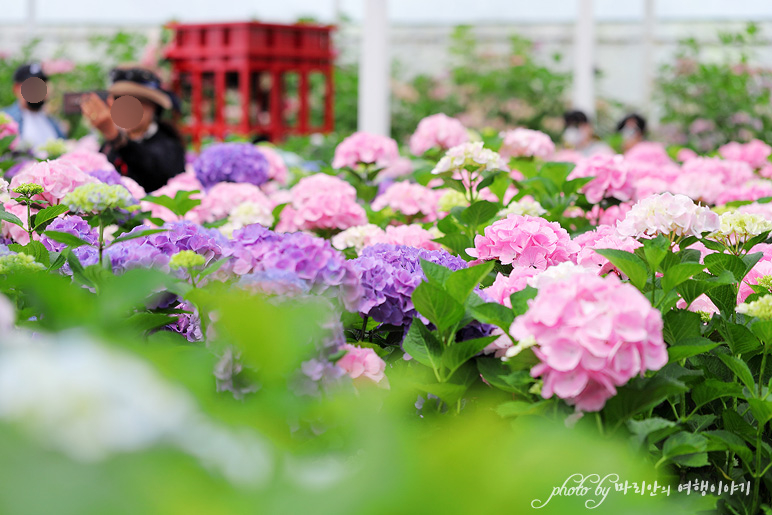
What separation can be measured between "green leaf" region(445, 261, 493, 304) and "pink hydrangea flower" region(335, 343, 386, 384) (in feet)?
0.42

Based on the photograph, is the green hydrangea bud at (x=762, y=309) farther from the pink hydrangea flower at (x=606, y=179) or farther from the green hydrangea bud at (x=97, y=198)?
the green hydrangea bud at (x=97, y=198)

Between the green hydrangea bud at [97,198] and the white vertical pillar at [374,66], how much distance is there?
108 inches

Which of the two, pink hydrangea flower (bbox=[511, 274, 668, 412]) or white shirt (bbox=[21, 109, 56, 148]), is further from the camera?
white shirt (bbox=[21, 109, 56, 148])

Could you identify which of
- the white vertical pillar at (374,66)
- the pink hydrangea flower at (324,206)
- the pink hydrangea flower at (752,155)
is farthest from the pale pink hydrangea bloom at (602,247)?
the white vertical pillar at (374,66)

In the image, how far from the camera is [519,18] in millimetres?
8523

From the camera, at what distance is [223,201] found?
1998 millimetres

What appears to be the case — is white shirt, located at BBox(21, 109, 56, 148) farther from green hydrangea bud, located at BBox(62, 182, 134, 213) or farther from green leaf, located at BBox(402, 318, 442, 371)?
green leaf, located at BBox(402, 318, 442, 371)

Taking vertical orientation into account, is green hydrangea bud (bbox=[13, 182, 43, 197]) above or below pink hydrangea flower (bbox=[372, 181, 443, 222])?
above

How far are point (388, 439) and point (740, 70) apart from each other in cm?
735

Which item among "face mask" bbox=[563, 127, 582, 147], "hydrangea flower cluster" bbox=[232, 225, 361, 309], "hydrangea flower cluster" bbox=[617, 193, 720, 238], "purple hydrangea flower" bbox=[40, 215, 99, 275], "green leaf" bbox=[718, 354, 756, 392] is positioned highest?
"hydrangea flower cluster" bbox=[617, 193, 720, 238]

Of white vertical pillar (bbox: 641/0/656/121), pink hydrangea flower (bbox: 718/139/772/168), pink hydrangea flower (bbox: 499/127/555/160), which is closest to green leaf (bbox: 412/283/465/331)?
pink hydrangea flower (bbox: 499/127/555/160)

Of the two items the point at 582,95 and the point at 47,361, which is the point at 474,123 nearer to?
the point at 582,95

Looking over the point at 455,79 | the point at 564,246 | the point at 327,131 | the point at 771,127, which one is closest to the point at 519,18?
the point at 455,79

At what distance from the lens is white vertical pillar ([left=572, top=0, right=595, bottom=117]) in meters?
5.35
